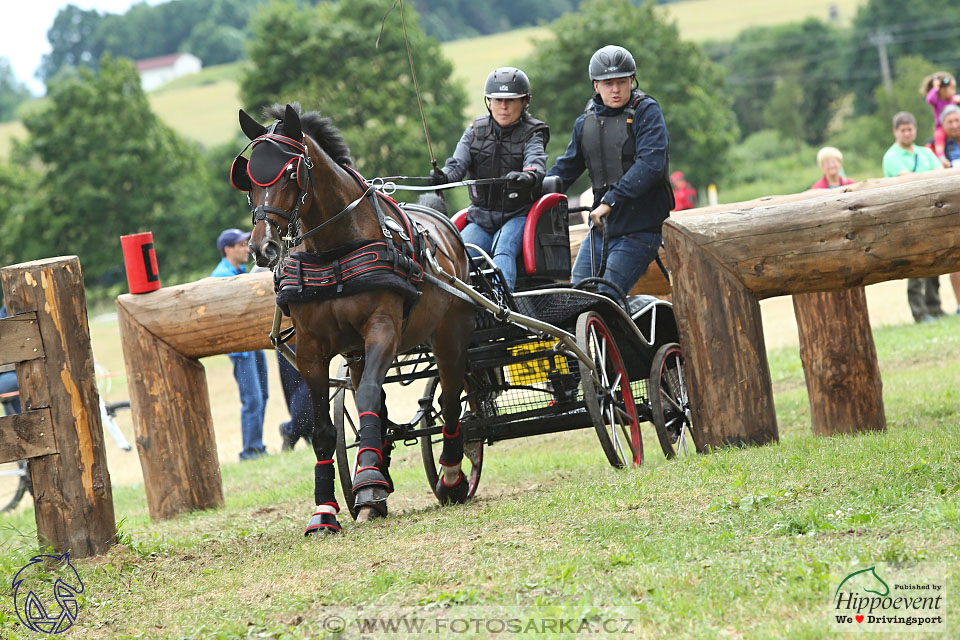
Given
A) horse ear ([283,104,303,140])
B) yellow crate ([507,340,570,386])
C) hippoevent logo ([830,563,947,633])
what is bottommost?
hippoevent logo ([830,563,947,633])

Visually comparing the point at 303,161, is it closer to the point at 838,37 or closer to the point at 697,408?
the point at 697,408

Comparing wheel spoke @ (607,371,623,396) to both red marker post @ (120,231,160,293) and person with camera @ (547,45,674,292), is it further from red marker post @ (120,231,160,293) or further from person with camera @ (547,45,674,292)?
red marker post @ (120,231,160,293)

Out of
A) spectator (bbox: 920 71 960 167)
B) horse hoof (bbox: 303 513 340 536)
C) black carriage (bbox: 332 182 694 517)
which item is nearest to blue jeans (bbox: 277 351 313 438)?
black carriage (bbox: 332 182 694 517)

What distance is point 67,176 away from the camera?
136ft

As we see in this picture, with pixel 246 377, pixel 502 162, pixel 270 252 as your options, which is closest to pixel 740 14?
pixel 246 377

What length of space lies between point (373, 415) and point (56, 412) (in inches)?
61.1

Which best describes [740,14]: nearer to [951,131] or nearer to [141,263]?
[951,131]

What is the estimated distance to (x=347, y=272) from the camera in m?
5.85

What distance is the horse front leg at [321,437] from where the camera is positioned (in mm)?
6043

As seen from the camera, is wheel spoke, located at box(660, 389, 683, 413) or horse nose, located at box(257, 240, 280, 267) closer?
horse nose, located at box(257, 240, 280, 267)

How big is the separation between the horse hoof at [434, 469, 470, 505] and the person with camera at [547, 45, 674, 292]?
166 cm

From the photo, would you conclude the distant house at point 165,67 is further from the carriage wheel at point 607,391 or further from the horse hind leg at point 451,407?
the horse hind leg at point 451,407

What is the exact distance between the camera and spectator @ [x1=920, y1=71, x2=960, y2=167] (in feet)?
43.9

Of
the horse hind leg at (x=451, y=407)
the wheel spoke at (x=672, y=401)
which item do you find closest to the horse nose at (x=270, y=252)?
the horse hind leg at (x=451, y=407)
